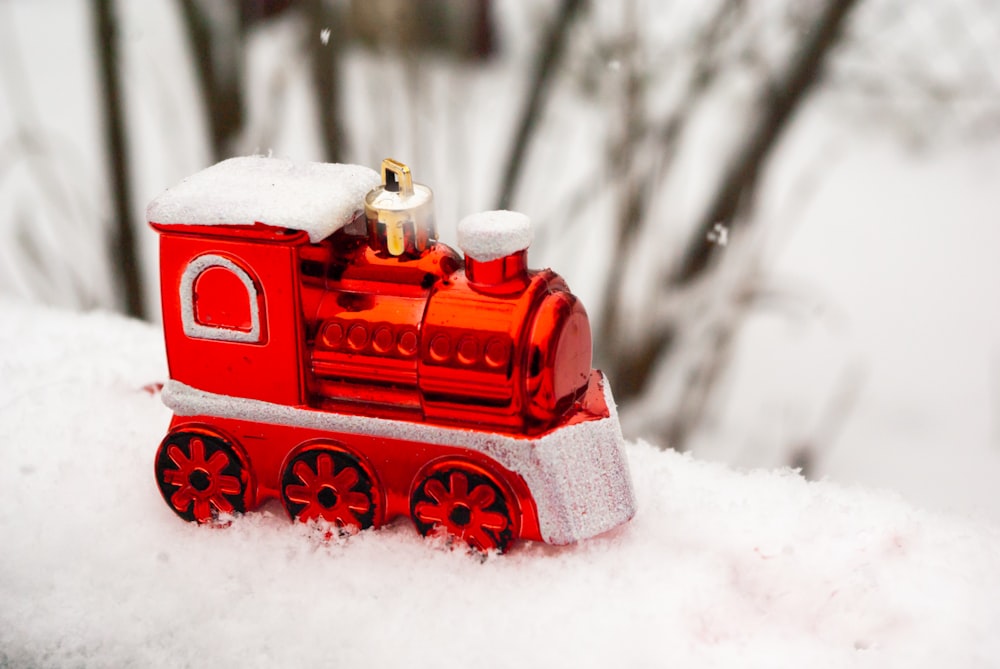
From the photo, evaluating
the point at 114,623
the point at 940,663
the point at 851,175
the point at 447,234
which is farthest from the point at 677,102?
the point at 114,623

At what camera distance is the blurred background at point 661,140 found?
56.7 inches

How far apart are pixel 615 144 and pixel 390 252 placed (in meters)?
0.69

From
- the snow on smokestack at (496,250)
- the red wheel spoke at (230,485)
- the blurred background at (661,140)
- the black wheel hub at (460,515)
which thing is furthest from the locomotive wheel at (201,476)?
the blurred background at (661,140)

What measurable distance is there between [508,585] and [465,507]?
3.6 inches

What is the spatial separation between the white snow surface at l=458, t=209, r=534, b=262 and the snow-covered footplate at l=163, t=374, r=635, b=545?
0.18 metres

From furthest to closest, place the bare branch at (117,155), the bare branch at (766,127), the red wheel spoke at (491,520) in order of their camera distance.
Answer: the bare branch at (117,155)
the bare branch at (766,127)
the red wheel spoke at (491,520)

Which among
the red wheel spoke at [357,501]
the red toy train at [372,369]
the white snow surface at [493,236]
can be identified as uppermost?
the white snow surface at [493,236]

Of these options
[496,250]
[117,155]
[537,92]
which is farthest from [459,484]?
[117,155]

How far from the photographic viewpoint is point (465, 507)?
97 centimetres

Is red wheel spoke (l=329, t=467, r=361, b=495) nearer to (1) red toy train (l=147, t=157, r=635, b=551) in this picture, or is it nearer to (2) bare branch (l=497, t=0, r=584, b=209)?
(1) red toy train (l=147, t=157, r=635, b=551)

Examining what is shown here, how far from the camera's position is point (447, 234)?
1.64 m

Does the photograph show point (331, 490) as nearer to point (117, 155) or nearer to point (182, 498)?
point (182, 498)

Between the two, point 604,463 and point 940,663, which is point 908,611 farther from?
point 604,463

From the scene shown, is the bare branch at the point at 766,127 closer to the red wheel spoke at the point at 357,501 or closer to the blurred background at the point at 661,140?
the blurred background at the point at 661,140
